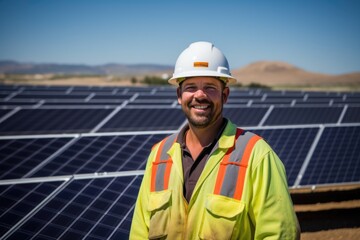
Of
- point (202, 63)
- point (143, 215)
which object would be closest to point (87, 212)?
point (143, 215)

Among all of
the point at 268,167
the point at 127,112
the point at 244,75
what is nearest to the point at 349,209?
the point at 127,112

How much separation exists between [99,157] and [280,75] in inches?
5835

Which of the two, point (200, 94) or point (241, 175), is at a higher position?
point (200, 94)

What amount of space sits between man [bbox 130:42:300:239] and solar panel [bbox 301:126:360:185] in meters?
6.87

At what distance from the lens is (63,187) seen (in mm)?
5422

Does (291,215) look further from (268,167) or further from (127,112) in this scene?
(127,112)

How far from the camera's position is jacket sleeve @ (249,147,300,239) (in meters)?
2.86

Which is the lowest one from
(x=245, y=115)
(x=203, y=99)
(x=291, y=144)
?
(x=291, y=144)

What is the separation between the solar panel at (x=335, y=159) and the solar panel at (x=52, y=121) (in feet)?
22.7

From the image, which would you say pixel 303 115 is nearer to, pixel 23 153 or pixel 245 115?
pixel 245 115

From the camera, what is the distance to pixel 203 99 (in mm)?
3311

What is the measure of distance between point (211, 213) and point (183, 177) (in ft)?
1.45

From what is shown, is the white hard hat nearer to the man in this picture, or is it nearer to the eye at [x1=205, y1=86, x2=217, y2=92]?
the man

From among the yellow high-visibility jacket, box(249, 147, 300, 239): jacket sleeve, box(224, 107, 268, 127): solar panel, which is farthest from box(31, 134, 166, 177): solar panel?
box(224, 107, 268, 127): solar panel
